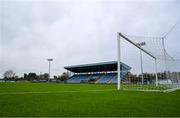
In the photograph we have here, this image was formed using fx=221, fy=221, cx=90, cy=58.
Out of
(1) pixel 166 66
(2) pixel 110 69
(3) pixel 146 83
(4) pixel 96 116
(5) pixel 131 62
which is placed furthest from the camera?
(2) pixel 110 69

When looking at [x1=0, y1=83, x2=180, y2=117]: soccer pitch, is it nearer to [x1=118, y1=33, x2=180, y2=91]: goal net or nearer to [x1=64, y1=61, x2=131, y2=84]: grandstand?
[x1=118, y1=33, x2=180, y2=91]: goal net

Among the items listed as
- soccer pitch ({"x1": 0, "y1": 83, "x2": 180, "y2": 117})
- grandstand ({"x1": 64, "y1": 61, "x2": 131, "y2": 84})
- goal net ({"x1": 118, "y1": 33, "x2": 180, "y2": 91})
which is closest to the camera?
soccer pitch ({"x1": 0, "y1": 83, "x2": 180, "y2": 117})

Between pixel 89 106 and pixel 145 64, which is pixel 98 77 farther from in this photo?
pixel 89 106

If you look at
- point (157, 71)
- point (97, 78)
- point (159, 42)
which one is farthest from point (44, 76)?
point (159, 42)

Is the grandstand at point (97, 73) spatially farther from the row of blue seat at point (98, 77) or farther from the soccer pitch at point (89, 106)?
the soccer pitch at point (89, 106)

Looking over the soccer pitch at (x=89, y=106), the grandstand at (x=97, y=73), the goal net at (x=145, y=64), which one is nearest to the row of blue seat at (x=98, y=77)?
the grandstand at (x=97, y=73)

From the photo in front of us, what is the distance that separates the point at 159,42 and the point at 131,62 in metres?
3.70

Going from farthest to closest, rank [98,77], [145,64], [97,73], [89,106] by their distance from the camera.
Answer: [97,73]
[98,77]
[145,64]
[89,106]

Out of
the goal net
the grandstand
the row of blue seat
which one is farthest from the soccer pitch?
the row of blue seat

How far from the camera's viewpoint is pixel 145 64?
22688 mm

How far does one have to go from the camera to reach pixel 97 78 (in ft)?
217

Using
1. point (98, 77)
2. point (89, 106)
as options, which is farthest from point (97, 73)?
point (89, 106)

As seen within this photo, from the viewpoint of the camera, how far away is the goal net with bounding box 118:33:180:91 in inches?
739

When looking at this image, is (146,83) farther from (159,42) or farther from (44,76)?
(44,76)
